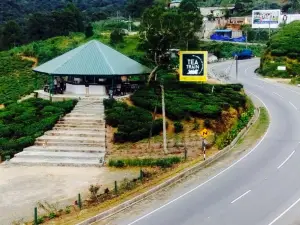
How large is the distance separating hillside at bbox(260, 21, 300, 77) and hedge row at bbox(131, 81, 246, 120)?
827 inches

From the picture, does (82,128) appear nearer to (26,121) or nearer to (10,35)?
(26,121)

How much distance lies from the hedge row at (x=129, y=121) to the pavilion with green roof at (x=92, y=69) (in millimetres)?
2882

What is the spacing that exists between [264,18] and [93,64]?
205 feet

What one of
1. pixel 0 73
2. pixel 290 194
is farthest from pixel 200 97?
pixel 0 73

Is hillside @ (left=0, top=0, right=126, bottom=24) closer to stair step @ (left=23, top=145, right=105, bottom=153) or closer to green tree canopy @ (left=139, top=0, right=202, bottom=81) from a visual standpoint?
green tree canopy @ (left=139, top=0, right=202, bottom=81)

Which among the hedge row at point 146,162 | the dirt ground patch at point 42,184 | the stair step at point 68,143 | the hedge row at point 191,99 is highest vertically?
the hedge row at point 191,99

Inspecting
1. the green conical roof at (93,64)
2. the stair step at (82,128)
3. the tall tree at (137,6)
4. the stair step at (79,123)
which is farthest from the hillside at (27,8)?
the stair step at (82,128)

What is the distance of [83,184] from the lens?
1022 inches

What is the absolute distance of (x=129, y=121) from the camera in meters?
33.9

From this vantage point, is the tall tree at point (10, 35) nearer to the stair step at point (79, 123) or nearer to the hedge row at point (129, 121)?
the hedge row at point (129, 121)

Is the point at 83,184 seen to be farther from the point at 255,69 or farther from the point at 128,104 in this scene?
the point at 255,69

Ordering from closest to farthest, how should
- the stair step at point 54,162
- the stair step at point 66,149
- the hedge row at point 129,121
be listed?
the stair step at point 54,162
the stair step at point 66,149
the hedge row at point 129,121

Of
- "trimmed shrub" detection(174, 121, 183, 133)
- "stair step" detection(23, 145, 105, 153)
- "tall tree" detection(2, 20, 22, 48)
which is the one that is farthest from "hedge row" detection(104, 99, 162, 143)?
"tall tree" detection(2, 20, 22, 48)

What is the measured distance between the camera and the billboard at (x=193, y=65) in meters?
34.3
